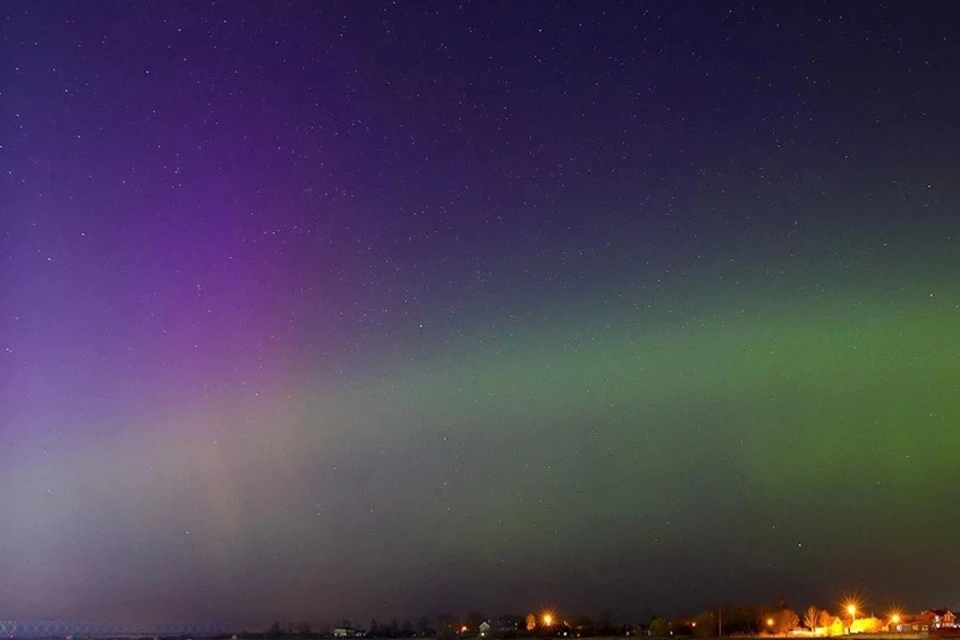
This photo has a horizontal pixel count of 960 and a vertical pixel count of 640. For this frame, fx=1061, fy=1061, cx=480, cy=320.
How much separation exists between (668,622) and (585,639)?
30.4 metres

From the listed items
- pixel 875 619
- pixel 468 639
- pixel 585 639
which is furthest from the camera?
pixel 468 639

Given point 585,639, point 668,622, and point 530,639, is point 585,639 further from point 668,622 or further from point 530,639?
point 668,622

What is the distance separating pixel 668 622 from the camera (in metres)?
184

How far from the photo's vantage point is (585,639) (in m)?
159

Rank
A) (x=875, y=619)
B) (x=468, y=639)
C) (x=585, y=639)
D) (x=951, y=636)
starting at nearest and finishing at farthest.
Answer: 1. (x=951, y=636)
2. (x=585, y=639)
3. (x=875, y=619)
4. (x=468, y=639)

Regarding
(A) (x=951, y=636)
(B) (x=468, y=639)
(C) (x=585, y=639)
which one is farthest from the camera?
(B) (x=468, y=639)

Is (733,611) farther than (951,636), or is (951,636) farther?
(733,611)

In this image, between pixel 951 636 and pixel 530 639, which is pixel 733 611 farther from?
pixel 951 636

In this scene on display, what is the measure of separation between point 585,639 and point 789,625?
114 ft

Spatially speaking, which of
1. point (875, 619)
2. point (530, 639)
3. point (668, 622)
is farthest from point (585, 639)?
point (875, 619)

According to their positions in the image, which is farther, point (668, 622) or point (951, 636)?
point (668, 622)

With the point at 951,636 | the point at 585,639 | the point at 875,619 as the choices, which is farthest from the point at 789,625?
the point at 951,636

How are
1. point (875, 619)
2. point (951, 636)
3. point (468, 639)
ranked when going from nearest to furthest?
point (951, 636) < point (875, 619) < point (468, 639)

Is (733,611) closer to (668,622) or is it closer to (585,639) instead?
(668,622)
